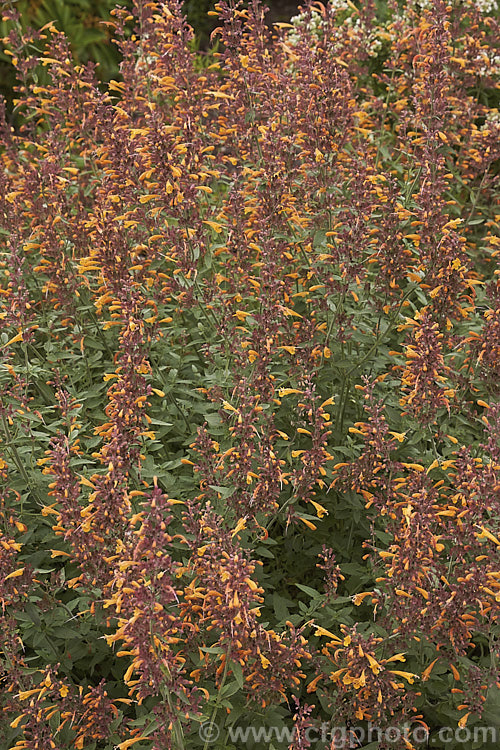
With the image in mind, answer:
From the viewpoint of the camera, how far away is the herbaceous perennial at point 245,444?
124 inches

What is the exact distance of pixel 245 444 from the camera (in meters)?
3.34

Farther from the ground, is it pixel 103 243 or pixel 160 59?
pixel 160 59

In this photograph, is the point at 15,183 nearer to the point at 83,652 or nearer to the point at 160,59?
the point at 160,59

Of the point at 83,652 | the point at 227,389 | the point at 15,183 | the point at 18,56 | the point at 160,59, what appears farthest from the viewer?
the point at 15,183

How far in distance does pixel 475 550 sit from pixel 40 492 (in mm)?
1954

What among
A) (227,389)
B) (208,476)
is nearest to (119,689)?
(208,476)

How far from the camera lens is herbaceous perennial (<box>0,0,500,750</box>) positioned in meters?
3.15

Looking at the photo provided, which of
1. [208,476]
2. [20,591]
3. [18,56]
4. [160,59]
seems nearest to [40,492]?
[20,591]

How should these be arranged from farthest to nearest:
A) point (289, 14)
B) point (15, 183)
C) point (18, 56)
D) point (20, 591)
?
point (289, 14) → point (15, 183) → point (18, 56) → point (20, 591)

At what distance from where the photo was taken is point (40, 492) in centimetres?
390

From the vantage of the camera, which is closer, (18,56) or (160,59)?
(160,59)

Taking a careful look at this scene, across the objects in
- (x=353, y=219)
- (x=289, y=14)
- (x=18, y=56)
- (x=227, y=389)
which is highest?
(x=18, y=56)

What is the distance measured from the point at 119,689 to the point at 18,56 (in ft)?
12.6

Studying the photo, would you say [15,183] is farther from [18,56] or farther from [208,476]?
[208,476]
